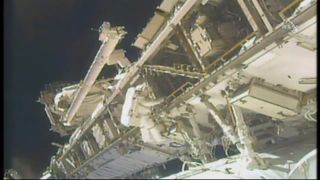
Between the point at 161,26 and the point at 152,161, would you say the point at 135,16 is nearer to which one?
the point at 161,26

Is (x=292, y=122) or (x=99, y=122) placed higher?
(x=99, y=122)

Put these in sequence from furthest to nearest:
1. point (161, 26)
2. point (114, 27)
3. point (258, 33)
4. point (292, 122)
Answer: point (161, 26), point (292, 122), point (114, 27), point (258, 33)

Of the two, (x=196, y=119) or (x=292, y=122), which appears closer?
(x=292, y=122)

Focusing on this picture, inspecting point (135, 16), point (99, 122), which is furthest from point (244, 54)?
point (99, 122)

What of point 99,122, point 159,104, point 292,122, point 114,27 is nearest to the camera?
point 114,27

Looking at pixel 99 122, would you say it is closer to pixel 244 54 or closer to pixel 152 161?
pixel 152 161

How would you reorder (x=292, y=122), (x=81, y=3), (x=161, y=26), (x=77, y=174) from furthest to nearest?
1. (x=77, y=174)
2. (x=161, y=26)
3. (x=292, y=122)
4. (x=81, y=3)

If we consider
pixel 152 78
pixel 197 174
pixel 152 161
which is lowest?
pixel 197 174

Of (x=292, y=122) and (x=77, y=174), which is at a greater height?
(x=77, y=174)

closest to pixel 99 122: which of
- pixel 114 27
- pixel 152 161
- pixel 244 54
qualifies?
pixel 152 161
